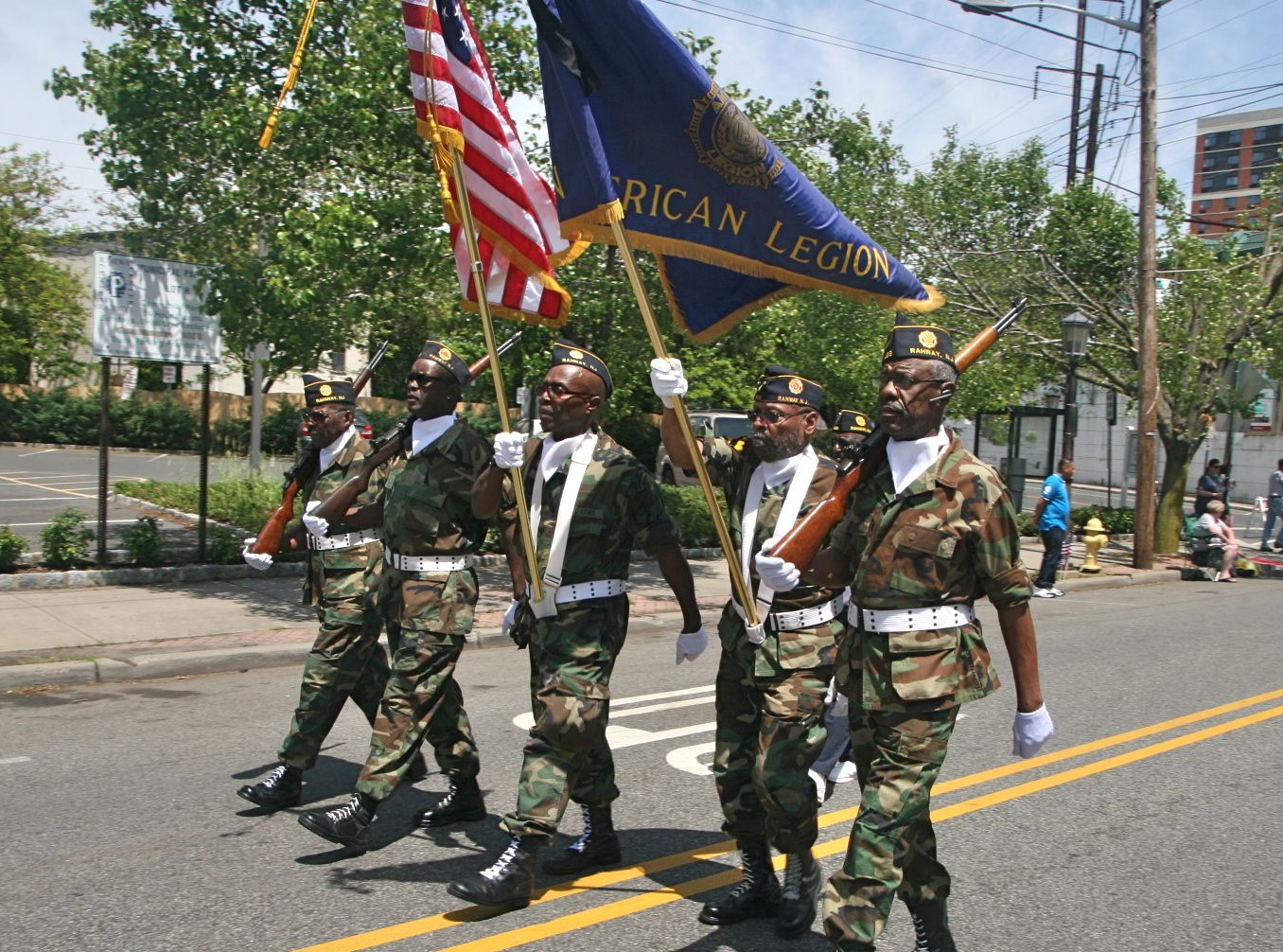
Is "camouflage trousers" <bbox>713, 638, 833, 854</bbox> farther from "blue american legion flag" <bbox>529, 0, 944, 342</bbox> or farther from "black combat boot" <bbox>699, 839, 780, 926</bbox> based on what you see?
"blue american legion flag" <bbox>529, 0, 944, 342</bbox>

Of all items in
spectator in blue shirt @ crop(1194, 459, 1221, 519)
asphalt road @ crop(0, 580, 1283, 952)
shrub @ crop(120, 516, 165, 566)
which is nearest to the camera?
asphalt road @ crop(0, 580, 1283, 952)

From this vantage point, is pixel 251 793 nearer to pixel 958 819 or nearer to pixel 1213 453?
pixel 958 819

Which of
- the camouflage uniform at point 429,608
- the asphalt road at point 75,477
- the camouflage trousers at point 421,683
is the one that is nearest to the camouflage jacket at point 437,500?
the camouflage uniform at point 429,608

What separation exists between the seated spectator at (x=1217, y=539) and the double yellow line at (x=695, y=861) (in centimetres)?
1115

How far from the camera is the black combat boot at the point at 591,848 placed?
484 centimetres

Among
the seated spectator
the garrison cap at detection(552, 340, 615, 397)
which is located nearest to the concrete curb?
the garrison cap at detection(552, 340, 615, 397)

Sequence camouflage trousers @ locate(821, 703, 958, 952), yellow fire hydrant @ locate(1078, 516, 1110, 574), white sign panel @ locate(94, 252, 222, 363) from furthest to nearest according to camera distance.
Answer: yellow fire hydrant @ locate(1078, 516, 1110, 574), white sign panel @ locate(94, 252, 222, 363), camouflage trousers @ locate(821, 703, 958, 952)

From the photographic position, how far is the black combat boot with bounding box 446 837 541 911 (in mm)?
4273

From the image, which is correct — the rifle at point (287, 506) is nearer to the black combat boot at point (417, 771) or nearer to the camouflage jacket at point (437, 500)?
the camouflage jacket at point (437, 500)

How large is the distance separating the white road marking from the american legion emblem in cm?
321

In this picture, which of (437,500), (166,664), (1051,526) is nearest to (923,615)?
(437,500)

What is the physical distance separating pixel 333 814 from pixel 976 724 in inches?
175

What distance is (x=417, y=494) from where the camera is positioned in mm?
5254

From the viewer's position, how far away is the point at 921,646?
361 centimetres
